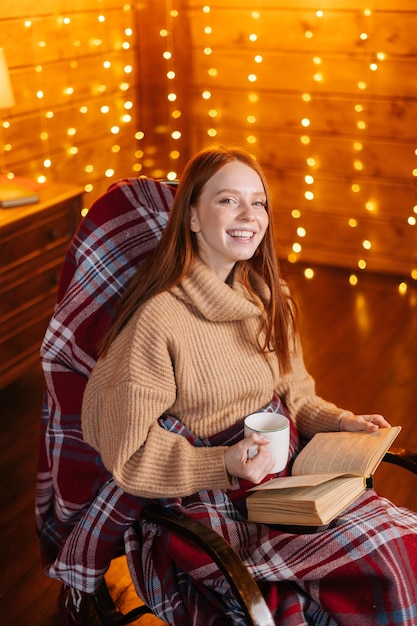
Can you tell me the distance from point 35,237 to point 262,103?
179 centimetres

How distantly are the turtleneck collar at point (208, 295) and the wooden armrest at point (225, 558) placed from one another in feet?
1.28

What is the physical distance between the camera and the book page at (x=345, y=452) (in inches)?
61.2

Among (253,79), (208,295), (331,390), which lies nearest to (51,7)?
(253,79)

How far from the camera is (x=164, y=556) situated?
155 centimetres

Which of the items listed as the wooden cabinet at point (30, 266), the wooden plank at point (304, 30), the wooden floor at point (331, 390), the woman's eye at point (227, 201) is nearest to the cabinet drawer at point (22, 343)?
the wooden cabinet at point (30, 266)

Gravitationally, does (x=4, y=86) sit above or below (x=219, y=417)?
above

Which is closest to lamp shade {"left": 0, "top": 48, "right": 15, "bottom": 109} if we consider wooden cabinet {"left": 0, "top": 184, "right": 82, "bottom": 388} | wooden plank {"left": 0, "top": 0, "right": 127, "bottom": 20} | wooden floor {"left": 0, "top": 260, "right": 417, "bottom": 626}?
wooden cabinet {"left": 0, "top": 184, "right": 82, "bottom": 388}

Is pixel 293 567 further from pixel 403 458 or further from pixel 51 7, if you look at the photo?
pixel 51 7

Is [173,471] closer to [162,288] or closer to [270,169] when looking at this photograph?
[162,288]

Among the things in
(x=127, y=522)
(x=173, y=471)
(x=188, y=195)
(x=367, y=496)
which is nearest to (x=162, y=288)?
(x=188, y=195)

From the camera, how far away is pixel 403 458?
165 cm

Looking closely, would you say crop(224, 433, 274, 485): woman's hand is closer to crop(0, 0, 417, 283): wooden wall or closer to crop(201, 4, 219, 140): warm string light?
crop(0, 0, 417, 283): wooden wall

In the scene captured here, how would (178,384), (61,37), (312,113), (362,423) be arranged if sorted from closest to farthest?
(178,384) → (362,423) → (61,37) → (312,113)

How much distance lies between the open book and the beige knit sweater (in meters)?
0.08
